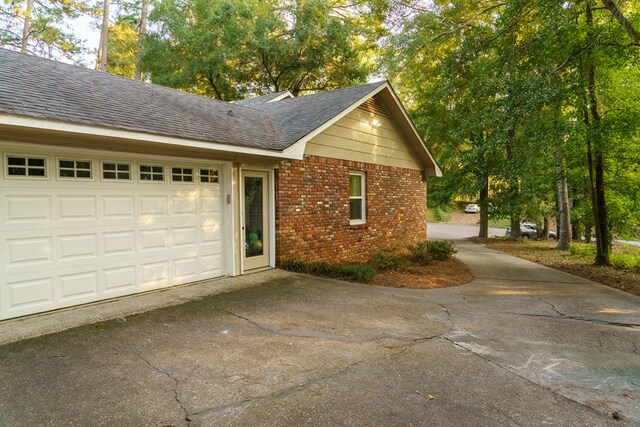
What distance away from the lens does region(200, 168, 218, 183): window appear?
7531 millimetres

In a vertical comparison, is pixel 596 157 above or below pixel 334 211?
above

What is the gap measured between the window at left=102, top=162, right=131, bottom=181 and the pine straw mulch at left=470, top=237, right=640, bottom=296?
10.3 meters

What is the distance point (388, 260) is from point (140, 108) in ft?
22.5

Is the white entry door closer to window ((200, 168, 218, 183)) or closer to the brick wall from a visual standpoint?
the brick wall

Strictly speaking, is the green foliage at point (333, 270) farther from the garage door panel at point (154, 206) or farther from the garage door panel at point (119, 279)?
the garage door panel at point (119, 279)

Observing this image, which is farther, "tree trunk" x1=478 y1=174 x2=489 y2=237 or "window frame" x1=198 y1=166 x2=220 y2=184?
"tree trunk" x1=478 y1=174 x2=489 y2=237

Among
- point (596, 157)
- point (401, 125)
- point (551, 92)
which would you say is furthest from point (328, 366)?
point (596, 157)

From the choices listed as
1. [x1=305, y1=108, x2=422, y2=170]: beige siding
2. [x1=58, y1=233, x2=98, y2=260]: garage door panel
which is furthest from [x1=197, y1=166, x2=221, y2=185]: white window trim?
[x1=305, y1=108, x2=422, y2=170]: beige siding

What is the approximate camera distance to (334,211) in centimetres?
1000

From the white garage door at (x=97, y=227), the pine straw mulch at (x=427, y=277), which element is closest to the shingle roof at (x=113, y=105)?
the white garage door at (x=97, y=227)

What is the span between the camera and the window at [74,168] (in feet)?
18.5

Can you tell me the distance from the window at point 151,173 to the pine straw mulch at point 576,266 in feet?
32.5

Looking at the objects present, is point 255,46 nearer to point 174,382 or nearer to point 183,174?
point 183,174

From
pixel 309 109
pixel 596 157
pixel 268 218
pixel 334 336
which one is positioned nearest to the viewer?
pixel 334 336
